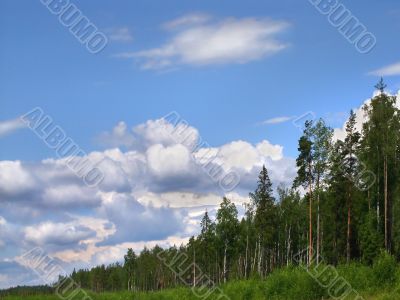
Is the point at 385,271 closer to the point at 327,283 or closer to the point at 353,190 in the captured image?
the point at 327,283

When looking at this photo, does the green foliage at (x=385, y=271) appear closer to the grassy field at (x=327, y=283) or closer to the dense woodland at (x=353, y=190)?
the grassy field at (x=327, y=283)

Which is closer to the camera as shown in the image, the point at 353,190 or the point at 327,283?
the point at 327,283

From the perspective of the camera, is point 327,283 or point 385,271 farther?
point 327,283

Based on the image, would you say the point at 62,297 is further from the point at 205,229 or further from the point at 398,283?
the point at 205,229

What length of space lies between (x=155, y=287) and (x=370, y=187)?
89.7 m

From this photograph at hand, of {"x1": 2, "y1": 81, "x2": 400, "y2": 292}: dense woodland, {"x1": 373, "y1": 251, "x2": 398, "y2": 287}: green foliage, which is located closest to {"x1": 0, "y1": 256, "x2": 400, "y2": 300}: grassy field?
{"x1": 373, "y1": 251, "x2": 398, "y2": 287}: green foliage

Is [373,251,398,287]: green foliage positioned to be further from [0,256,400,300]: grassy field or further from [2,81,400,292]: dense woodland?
[2,81,400,292]: dense woodland

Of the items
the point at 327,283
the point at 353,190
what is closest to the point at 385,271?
the point at 327,283

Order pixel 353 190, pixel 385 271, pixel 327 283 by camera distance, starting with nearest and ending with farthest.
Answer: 1. pixel 385 271
2. pixel 327 283
3. pixel 353 190

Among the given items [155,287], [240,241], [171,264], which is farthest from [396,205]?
[155,287]

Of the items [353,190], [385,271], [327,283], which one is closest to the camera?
[385,271]

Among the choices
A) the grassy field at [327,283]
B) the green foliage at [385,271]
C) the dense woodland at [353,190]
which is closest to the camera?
the grassy field at [327,283]

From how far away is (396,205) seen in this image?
Answer: 51.5 m

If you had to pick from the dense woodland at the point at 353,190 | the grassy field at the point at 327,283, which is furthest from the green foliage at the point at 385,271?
the dense woodland at the point at 353,190
